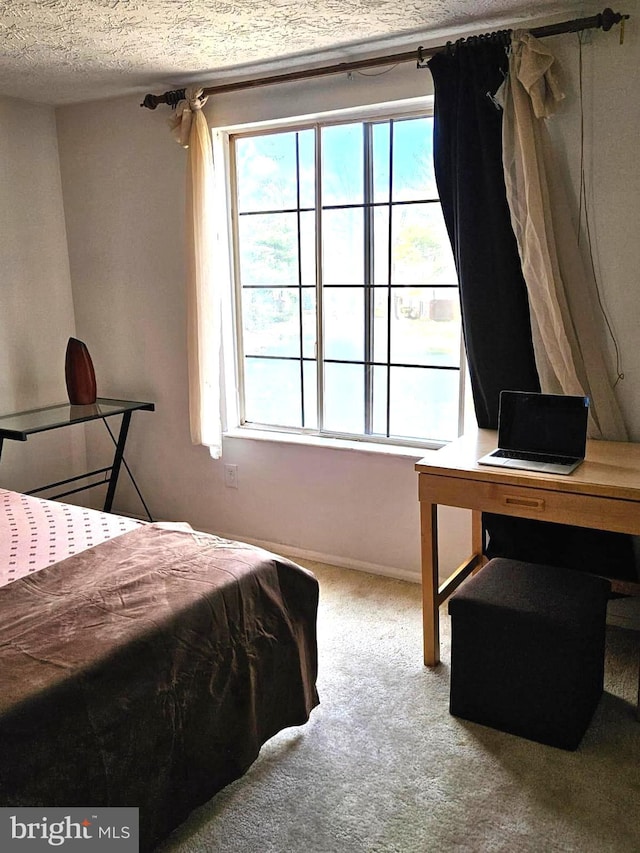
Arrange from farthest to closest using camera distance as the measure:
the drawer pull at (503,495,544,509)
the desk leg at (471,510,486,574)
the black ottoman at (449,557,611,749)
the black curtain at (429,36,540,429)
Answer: the desk leg at (471,510,486,574)
the black curtain at (429,36,540,429)
the drawer pull at (503,495,544,509)
the black ottoman at (449,557,611,749)

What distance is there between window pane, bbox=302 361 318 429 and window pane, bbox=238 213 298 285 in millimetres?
422

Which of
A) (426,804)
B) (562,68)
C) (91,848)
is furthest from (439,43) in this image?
(91,848)

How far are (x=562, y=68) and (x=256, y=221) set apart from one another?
1545 millimetres

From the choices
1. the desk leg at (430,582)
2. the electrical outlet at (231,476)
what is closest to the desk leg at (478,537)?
the desk leg at (430,582)

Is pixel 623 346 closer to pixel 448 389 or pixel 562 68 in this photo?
pixel 448 389

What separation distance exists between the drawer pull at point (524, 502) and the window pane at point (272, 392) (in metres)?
1.51

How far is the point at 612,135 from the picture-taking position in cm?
249

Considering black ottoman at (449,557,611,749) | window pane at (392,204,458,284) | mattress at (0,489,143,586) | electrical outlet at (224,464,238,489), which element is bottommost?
black ottoman at (449,557,611,749)

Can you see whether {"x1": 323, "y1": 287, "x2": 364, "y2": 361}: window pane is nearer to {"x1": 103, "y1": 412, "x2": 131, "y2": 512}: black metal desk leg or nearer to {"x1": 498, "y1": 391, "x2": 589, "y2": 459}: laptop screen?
{"x1": 498, "y1": 391, "x2": 589, "y2": 459}: laptop screen

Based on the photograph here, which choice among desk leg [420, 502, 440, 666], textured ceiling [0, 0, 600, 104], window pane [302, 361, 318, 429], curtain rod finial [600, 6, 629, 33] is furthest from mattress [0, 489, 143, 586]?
curtain rod finial [600, 6, 629, 33]

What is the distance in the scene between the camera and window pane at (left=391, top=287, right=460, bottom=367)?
121 inches

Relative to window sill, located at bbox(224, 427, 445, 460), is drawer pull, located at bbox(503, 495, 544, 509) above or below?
above

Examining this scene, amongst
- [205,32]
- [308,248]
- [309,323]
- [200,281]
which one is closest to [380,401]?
[309,323]

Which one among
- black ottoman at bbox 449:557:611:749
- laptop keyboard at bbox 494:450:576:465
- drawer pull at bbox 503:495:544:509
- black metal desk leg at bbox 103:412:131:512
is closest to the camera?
black ottoman at bbox 449:557:611:749
